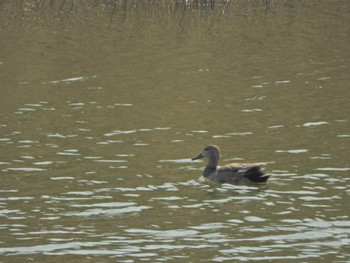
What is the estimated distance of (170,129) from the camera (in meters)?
21.5

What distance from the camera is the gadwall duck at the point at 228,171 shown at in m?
17.1

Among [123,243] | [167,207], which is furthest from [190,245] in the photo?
[167,207]

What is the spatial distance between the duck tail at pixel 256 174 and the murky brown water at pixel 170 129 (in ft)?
0.55

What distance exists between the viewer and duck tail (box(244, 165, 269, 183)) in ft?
56.0

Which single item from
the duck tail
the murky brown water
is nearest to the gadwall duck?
the duck tail

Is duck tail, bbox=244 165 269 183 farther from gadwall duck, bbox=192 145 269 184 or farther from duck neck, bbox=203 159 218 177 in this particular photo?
duck neck, bbox=203 159 218 177

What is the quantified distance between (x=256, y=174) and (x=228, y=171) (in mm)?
731

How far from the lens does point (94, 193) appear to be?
16594mm

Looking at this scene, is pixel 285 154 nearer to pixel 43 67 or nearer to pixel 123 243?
pixel 123 243

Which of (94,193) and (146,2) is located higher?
(146,2)

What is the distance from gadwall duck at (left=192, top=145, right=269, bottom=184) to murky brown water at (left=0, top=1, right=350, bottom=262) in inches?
8.6

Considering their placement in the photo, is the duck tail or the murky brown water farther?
the duck tail

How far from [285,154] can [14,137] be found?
538 cm

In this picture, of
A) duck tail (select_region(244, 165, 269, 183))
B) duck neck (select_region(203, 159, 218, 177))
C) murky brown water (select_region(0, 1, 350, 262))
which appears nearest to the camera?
murky brown water (select_region(0, 1, 350, 262))
